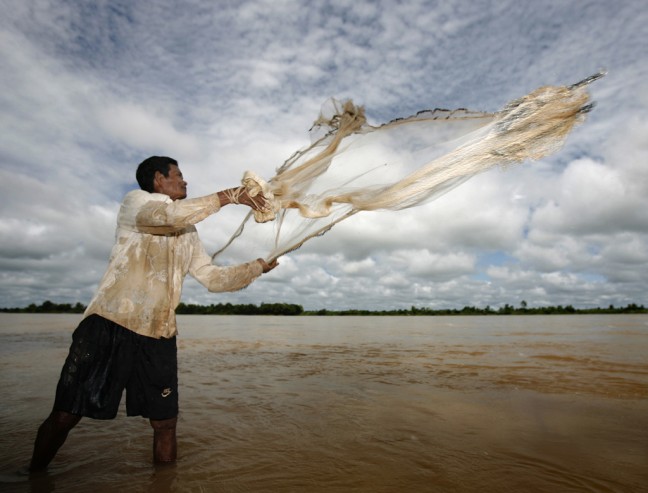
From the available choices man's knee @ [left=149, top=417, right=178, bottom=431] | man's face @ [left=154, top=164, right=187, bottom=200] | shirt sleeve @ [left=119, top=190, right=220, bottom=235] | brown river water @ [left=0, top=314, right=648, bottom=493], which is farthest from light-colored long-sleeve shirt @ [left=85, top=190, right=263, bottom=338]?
brown river water @ [left=0, top=314, right=648, bottom=493]

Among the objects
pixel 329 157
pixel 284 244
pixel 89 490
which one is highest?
pixel 329 157

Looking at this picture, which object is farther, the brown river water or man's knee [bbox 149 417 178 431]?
man's knee [bbox 149 417 178 431]

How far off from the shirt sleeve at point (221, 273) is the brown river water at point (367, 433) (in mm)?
1417

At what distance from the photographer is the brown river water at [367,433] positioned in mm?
2900

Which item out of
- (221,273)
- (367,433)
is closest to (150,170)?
(221,273)

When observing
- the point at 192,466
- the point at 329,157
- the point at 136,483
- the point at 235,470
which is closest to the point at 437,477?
the point at 235,470

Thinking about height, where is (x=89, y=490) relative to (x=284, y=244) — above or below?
below

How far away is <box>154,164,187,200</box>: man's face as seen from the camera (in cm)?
321

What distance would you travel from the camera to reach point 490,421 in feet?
14.4

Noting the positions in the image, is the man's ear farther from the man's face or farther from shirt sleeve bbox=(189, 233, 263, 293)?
shirt sleeve bbox=(189, 233, 263, 293)

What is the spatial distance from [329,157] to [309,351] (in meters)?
8.81

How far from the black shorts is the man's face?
105 cm

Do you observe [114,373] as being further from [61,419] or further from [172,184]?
[172,184]

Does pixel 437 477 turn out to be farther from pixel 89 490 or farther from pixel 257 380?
pixel 257 380
